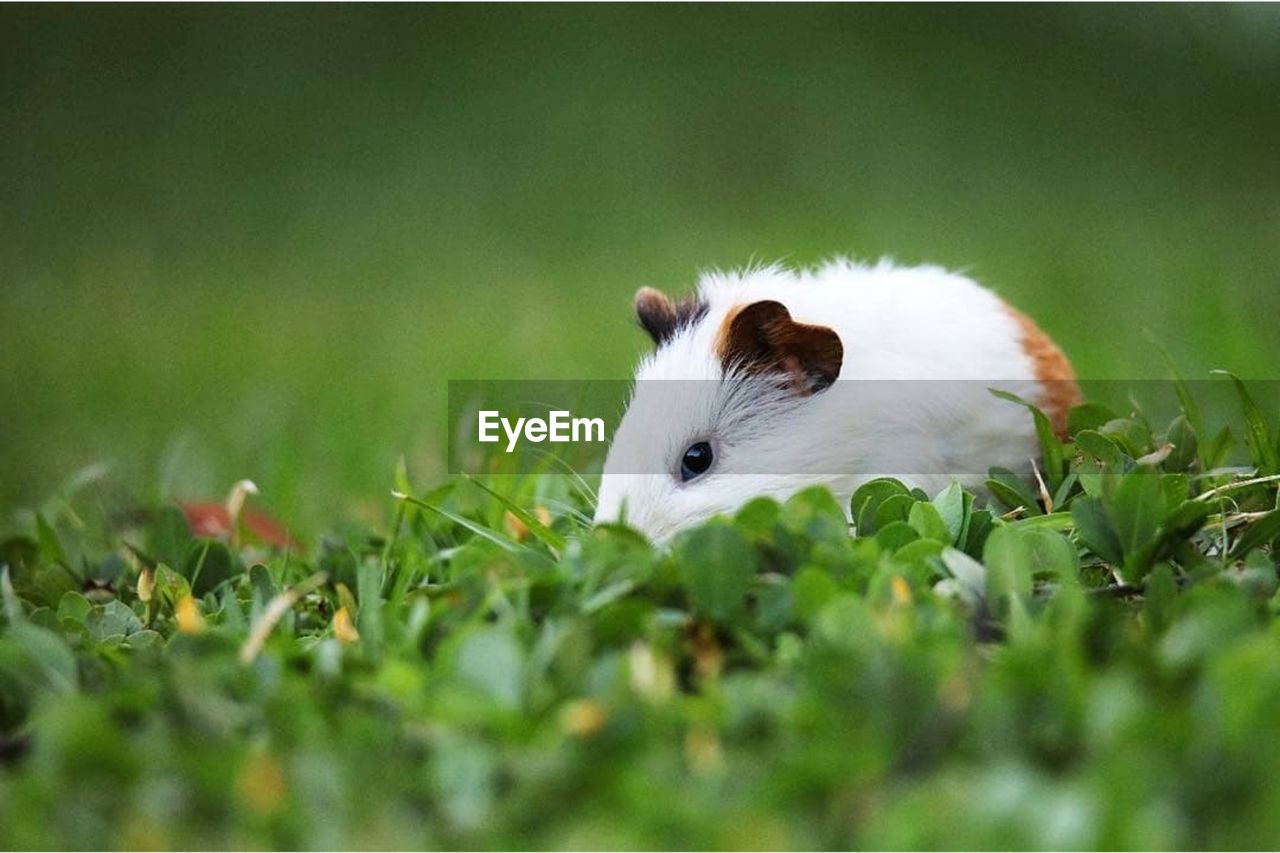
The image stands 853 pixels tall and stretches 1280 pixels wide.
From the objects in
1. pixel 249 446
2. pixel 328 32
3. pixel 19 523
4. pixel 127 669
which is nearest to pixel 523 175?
pixel 328 32

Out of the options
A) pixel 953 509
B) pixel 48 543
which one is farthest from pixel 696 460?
pixel 48 543

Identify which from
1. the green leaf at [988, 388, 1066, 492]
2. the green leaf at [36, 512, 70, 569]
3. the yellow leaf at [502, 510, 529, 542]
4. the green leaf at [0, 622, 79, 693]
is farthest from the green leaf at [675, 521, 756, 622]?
the green leaf at [36, 512, 70, 569]

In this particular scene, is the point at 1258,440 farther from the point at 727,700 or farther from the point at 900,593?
the point at 727,700

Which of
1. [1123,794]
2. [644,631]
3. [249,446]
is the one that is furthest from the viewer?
[249,446]

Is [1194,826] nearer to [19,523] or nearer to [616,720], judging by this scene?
[616,720]

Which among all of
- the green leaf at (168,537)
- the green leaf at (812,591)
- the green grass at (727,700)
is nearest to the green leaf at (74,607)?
the green grass at (727,700)

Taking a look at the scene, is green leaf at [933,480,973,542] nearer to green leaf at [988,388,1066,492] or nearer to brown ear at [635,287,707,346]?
green leaf at [988,388,1066,492]

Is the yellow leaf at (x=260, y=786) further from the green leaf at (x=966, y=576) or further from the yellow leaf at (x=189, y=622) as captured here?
the green leaf at (x=966, y=576)
